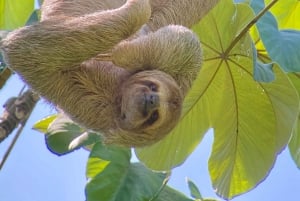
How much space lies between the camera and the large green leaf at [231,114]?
9.02ft

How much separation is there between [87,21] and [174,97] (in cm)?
25

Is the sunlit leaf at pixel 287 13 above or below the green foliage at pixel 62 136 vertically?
above

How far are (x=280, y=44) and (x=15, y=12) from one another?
93 cm

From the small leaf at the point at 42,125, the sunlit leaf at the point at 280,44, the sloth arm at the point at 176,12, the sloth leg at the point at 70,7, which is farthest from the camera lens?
the small leaf at the point at 42,125

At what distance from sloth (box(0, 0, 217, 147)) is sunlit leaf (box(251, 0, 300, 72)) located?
1.03 feet

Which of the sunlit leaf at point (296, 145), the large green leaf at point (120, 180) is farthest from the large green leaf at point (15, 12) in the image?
the sunlit leaf at point (296, 145)

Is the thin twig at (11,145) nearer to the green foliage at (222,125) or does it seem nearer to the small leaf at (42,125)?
the green foliage at (222,125)

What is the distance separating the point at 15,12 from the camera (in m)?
2.96

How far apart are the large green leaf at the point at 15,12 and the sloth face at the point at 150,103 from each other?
93 cm

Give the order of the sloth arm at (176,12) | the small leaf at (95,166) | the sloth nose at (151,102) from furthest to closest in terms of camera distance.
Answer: the small leaf at (95,166), the sloth arm at (176,12), the sloth nose at (151,102)

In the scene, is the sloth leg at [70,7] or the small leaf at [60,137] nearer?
the sloth leg at [70,7]

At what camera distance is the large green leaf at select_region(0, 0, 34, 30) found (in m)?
2.96

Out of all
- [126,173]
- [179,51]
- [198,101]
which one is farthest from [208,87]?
[179,51]

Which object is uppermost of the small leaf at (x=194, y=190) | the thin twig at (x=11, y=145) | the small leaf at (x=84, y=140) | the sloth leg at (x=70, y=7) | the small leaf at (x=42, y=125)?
the sloth leg at (x=70, y=7)
